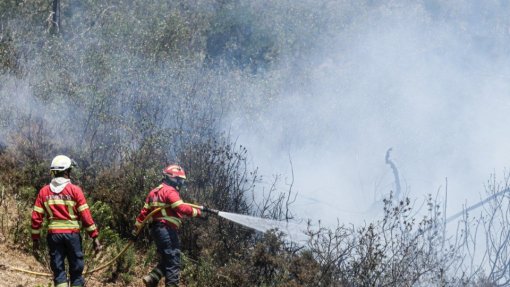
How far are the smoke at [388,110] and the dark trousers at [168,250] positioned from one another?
20.3 ft

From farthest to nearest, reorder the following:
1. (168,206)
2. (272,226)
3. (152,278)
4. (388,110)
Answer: (388,110)
(272,226)
(152,278)
(168,206)

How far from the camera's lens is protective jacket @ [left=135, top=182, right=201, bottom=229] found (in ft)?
23.2

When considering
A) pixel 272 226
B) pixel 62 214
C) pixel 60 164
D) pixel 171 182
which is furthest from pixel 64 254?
pixel 272 226

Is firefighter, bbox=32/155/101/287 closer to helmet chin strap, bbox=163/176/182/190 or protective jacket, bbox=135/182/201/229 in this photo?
protective jacket, bbox=135/182/201/229

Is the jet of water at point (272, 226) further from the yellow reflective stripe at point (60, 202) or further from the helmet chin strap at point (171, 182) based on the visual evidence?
the yellow reflective stripe at point (60, 202)

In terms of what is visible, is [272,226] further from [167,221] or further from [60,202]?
[60,202]

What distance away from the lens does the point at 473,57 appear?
73.9 feet

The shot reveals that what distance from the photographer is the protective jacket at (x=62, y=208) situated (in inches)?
255

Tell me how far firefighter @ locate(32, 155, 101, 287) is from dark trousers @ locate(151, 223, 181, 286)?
0.87 m

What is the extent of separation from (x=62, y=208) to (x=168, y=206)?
1228 millimetres

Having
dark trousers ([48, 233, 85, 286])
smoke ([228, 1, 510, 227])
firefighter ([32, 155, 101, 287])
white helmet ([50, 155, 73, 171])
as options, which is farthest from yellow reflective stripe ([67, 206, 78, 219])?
smoke ([228, 1, 510, 227])

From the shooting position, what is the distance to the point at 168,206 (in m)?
7.14

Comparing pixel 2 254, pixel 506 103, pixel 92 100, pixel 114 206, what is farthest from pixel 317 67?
pixel 2 254

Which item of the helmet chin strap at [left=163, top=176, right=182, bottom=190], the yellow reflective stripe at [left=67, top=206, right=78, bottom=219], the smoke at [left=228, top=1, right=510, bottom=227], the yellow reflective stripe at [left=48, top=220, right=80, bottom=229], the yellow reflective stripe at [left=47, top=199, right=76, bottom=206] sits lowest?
the yellow reflective stripe at [left=48, top=220, right=80, bottom=229]
